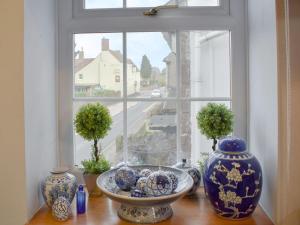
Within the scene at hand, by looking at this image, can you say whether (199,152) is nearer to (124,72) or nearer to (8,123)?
(124,72)

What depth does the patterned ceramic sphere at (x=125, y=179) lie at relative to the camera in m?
1.08

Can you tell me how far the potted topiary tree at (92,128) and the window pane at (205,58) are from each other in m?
0.39

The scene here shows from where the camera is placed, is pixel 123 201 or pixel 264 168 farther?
pixel 264 168

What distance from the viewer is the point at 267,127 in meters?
1.05

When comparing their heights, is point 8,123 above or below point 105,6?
below

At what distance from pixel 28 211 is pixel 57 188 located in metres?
0.12

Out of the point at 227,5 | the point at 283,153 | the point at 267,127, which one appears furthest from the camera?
the point at 227,5

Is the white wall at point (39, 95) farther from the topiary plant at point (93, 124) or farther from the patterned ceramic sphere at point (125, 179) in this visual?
the patterned ceramic sphere at point (125, 179)

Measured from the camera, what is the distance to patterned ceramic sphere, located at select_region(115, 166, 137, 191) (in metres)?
1.08

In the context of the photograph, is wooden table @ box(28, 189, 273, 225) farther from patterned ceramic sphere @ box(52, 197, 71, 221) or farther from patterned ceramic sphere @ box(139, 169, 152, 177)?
patterned ceramic sphere @ box(139, 169, 152, 177)

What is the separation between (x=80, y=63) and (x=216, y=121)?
69 cm

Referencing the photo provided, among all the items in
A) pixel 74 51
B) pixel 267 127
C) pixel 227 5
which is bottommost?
pixel 267 127

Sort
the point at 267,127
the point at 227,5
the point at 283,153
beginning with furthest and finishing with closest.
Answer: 1. the point at 227,5
2. the point at 267,127
3. the point at 283,153

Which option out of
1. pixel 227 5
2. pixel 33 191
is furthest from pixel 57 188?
pixel 227 5
